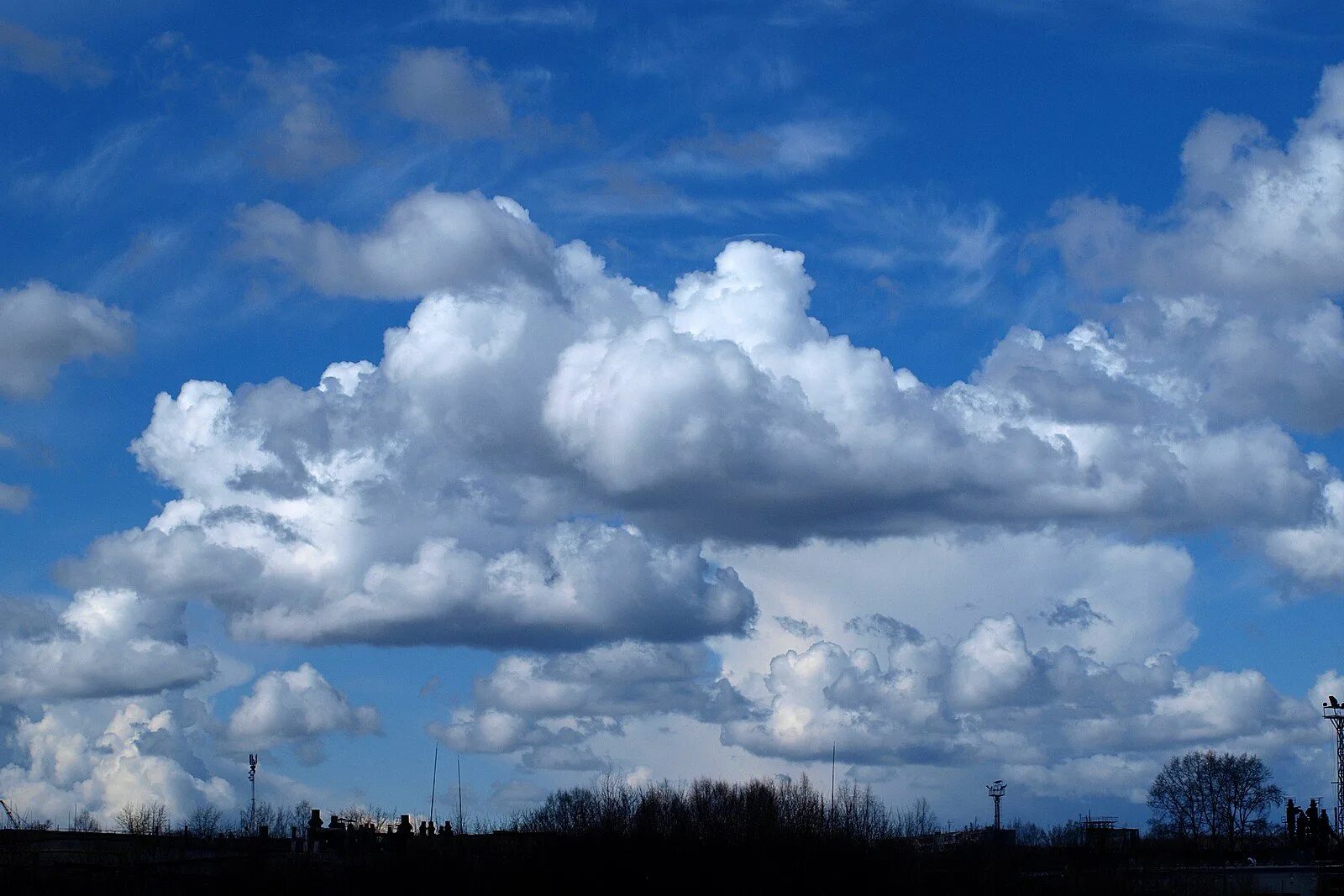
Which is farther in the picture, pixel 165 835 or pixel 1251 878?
pixel 165 835

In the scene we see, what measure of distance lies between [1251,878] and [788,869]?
107 ft

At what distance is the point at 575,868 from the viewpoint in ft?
379

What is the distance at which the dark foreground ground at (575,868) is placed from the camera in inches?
4188

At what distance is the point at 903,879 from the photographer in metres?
116

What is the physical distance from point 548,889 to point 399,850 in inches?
424

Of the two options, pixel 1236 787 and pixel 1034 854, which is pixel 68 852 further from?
pixel 1236 787

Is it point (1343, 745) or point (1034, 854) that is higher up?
point (1343, 745)

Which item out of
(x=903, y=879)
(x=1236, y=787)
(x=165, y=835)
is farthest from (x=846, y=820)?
(x=1236, y=787)

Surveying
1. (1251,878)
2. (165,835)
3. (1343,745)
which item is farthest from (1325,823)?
(165,835)

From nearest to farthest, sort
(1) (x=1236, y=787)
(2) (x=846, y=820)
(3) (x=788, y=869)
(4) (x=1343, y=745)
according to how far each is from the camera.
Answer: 1. (3) (x=788, y=869)
2. (2) (x=846, y=820)
3. (4) (x=1343, y=745)
4. (1) (x=1236, y=787)

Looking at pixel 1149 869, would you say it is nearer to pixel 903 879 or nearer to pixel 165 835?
pixel 903 879

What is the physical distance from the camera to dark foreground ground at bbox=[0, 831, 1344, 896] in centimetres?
10638

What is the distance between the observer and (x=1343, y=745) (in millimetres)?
136875

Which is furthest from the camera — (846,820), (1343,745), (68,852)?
(1343,745)
